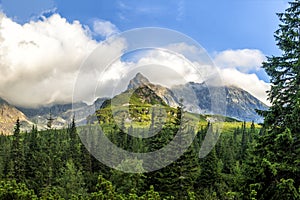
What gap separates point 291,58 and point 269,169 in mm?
4995

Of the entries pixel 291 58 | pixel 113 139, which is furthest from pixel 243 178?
pixel 113 139

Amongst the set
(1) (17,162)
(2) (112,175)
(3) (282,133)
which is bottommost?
(1) (17,162)

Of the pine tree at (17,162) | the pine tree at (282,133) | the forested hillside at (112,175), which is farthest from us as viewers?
the pine tree at (17,162)

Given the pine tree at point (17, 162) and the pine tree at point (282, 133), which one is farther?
the pine tree at point (17, 162)

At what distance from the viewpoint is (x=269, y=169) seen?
14.1 m

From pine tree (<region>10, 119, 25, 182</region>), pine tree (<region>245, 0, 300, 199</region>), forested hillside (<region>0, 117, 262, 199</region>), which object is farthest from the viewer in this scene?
pine tree (<region>10, 119, 25, 182</region>)

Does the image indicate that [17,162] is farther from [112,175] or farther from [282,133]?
[282,133]

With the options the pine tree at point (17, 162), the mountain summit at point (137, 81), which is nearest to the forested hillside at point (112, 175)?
the pine tree at point (17, 162)

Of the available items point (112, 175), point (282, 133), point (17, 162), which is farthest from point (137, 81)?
point (17, 162)

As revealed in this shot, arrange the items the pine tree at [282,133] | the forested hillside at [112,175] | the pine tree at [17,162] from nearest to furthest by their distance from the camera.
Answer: the pine tree at [282,133], the forested hillside at [112,175], the pine tree at [17,162]

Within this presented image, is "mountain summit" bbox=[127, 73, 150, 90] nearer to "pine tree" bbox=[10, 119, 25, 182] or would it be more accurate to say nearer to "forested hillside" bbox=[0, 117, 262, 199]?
"forested hillside" bbox=[0, 117, 262, 199]

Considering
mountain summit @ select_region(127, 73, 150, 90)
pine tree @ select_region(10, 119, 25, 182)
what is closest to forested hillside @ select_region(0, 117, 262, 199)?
pine tree @ select_region(10, 119, 25, 182)

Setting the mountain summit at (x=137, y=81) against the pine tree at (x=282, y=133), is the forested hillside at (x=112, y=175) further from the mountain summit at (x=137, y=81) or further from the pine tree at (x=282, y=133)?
the mountain summit at (x=137, y=81)

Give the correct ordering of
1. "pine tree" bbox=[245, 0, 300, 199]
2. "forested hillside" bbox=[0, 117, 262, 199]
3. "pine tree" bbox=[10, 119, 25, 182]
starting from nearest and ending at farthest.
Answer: "pine tree" bbox=[245, 0, 300, 199] < "forested hillside" bbox=[0, 117, 262, 199] < "pine tree" bbox=[10, 119, 25, 182]
